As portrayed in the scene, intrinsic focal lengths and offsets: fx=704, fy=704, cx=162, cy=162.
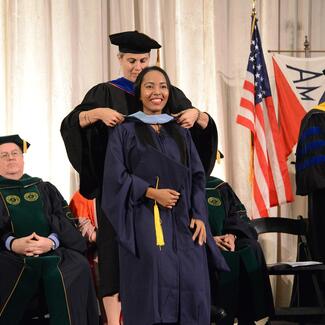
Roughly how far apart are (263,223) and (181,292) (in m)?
2.80

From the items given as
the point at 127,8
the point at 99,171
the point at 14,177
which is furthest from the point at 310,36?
the point at 99,171

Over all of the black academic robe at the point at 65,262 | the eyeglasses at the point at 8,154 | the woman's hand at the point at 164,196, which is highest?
the eyeglasses at the point at 8,154

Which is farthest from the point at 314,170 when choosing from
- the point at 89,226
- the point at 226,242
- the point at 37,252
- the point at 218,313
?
the point at 37,252

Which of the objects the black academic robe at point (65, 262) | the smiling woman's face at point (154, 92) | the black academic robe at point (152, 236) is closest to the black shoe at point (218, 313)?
the black academic robe at point (65, 262)

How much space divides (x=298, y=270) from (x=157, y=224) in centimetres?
222

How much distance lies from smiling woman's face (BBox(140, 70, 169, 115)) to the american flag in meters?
2.75

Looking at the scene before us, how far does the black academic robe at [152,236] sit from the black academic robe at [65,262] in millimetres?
1363

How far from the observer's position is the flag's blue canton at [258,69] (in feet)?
21.3

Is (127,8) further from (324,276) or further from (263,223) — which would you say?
(324,276)

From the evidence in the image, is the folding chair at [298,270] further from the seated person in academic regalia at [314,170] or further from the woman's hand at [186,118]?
the woman's hand at [186,118]

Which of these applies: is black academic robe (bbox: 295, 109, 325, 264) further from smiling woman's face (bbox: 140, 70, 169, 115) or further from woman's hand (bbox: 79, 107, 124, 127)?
woman's hand (bbox: 79, 107, 124, 127)

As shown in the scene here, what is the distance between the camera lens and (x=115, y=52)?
6.48 meters

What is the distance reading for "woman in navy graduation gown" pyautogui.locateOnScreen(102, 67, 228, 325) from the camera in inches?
134

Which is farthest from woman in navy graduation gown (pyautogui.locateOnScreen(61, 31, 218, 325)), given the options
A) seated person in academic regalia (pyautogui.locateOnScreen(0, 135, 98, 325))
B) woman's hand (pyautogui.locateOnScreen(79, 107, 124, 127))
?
seated person in academic regalia (pyautogui.locateOnScreen(0, 135, 98, 325))
